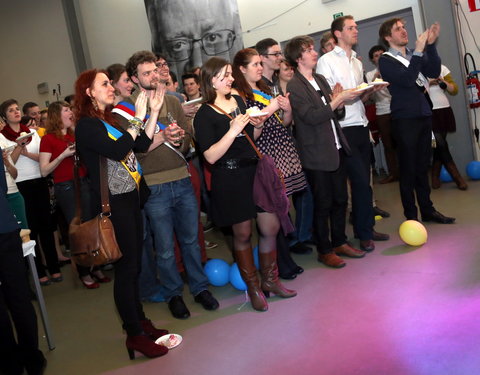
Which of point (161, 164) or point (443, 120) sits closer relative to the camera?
point (161, 164)

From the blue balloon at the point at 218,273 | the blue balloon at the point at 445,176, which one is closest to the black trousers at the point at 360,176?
the blue balloon at the point at 218,273

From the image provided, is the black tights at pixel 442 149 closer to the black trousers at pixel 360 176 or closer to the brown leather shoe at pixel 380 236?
the brown leather shoe at pixel 380 236

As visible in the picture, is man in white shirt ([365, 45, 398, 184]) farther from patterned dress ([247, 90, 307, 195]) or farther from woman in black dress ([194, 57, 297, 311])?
woman in black dress ([194, 57, 297, 311])

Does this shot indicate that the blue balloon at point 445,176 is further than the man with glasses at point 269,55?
Yes

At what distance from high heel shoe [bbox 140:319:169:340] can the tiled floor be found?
155 mm

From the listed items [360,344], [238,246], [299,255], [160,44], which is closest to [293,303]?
[238,246]

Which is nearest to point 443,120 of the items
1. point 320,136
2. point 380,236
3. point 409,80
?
point 409,80

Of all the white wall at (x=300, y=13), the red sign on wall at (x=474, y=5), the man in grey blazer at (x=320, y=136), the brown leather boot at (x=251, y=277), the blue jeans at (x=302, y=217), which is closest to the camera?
the brown leather boot at (x=251, y=277)

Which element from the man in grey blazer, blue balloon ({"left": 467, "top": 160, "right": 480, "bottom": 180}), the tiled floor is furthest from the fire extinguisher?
the man in grey blazer

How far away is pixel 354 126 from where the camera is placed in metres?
4.12

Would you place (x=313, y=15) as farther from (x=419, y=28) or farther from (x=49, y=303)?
(x=49, y=303)

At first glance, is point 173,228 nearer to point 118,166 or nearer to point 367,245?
point 118,166

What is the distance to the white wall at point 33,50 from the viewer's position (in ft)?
31.9

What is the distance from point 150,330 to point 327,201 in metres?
1.56
